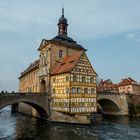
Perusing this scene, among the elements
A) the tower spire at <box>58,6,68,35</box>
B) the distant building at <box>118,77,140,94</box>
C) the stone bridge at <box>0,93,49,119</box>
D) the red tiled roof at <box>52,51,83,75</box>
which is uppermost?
the tower spire at <box>58,6,68,35</box>

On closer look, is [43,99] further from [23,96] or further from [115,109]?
[115,109]

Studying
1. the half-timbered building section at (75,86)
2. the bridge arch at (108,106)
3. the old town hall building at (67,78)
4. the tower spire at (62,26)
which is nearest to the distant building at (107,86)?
the bridge arch at (108,106)

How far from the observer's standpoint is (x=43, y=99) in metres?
32.2

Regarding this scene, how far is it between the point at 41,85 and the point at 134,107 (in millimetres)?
19957

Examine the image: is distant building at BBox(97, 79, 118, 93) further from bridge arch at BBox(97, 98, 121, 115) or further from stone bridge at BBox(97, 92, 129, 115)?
stone bridge at BBox(97, 92, 129, 115)

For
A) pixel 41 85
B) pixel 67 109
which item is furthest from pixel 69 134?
pixel 41 85

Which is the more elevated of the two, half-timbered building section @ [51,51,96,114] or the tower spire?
the tower spire

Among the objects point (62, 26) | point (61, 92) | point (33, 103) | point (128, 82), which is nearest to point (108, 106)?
point (61, 92)

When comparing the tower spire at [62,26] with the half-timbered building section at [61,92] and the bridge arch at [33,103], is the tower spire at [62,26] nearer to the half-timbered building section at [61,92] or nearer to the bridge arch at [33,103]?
the half-timbered building section at [61,92]

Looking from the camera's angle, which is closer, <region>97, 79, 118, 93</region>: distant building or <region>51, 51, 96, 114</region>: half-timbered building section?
<region>51, 51, 96, 114</region>: half-timbered building section

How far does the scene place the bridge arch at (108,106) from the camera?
44.5 m

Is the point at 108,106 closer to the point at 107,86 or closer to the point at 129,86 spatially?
the point at 129,86

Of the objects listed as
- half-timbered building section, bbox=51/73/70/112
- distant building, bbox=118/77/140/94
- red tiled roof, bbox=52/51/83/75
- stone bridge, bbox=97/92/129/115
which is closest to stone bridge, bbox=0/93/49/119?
half-timbered building section, bbox=51/73/70/112

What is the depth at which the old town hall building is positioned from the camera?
30.1m
